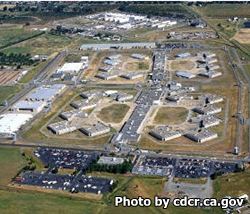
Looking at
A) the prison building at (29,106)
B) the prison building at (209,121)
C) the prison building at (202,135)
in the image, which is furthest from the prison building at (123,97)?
the prison building at (202,135)

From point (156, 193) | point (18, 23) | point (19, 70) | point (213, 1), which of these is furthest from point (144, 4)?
point (156, 193)

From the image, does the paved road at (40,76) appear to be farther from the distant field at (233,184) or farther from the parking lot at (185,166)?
the distant field at (233,184)

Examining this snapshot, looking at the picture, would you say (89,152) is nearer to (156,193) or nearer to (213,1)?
(156,193)

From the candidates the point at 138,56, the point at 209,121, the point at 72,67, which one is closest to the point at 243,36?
the point at 138,56

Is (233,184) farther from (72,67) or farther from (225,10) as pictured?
(225,10)

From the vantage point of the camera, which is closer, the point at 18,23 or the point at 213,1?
the point at 18,23

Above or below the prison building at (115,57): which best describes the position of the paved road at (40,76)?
below
